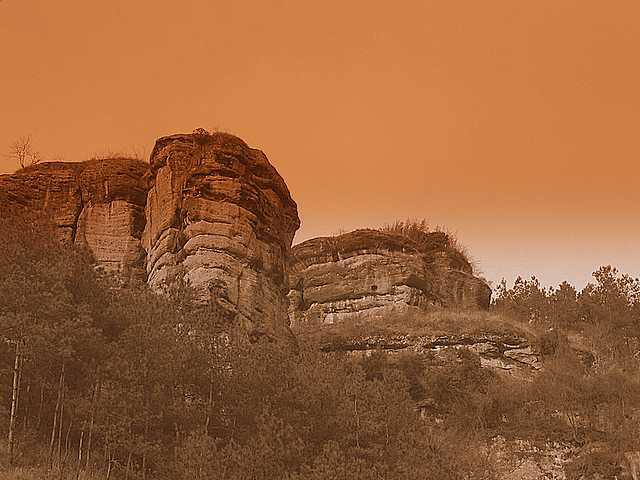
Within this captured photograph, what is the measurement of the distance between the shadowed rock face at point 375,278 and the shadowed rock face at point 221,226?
10280 mm

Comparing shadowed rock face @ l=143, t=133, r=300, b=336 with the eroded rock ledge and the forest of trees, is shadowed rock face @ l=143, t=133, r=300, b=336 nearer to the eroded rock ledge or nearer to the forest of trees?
the forest of trees

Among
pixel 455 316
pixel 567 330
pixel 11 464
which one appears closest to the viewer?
pixel 11 464

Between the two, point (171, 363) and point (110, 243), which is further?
point (110, 243)

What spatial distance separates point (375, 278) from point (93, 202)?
17.4 metres

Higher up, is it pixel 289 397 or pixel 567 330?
pixel 567 330

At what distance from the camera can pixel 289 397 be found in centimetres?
2589

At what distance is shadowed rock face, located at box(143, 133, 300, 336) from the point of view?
3359cm

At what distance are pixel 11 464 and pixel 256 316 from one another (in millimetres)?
13319

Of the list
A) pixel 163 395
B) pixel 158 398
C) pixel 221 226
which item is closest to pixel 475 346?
pixel 221 226

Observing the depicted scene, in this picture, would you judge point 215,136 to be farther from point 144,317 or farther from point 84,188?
point 144,317

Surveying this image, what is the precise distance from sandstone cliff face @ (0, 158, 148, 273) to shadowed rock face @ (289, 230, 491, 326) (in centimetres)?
1384

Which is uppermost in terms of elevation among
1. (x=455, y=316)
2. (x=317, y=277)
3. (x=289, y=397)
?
(x=317, y=277)

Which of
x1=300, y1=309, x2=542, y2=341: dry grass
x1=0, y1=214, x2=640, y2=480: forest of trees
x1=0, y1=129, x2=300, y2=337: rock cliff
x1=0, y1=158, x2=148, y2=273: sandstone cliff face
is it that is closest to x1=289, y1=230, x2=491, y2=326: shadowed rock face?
x1=300, y1=309, x2=542, y2=341: dry grass

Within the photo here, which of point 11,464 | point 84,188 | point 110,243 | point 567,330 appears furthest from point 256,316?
point 567,330
